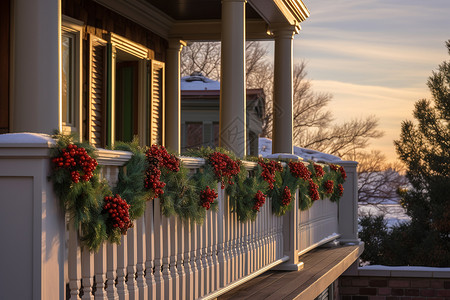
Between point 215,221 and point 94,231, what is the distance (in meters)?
1.93

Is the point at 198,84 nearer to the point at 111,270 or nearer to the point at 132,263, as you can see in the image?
the point at 132,263

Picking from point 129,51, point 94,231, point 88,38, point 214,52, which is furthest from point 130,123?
point 214,52

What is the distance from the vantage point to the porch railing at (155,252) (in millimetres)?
3008

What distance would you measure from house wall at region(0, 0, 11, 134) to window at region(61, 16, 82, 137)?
108cm

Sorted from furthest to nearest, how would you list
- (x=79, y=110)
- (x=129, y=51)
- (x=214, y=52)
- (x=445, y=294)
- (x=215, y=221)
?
(x=214, y=52) → (x=445, y=294) → (x=129, y=51) → (x=79, y=110) → (x=215, y=221)

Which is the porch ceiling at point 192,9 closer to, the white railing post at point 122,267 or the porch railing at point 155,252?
the porch railing at point 155,252

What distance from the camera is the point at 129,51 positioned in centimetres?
1046

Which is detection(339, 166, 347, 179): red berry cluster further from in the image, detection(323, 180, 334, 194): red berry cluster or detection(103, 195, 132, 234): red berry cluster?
detection(103, 195, 132, 234): red berry cluster

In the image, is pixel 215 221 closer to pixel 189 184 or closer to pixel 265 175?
pixel 189 184

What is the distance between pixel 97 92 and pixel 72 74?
2.82 feet

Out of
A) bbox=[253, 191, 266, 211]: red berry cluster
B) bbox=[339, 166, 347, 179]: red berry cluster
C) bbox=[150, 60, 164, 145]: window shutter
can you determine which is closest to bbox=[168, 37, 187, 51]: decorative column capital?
bbox=[150, 60, 164, 145]: window shutter

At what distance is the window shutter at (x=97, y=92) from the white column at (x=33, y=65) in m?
3.98

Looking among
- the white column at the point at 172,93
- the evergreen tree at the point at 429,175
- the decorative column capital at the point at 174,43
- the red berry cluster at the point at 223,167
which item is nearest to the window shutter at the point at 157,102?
the white column at the point at 172,93

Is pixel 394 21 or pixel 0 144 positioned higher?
pixel 394 21
